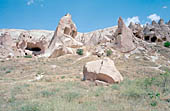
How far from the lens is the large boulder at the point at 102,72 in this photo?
25.1 feet

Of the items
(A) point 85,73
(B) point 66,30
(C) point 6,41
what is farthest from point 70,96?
(C) point 6,41

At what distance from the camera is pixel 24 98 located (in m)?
5.15

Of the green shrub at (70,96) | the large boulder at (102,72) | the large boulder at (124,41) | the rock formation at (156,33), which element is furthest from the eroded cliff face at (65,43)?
the green shrub at (70,96)

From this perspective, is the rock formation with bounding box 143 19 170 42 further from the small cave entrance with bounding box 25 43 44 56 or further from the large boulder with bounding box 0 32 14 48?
the large boulder with bounding box 0 32 14 48

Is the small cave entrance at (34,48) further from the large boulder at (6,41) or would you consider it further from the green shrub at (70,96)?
the green shrub at (70,96)

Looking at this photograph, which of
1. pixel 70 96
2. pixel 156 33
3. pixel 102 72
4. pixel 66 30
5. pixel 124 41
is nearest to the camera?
pixel 70 96

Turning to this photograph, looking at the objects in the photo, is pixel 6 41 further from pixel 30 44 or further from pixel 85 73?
pixel 85 73

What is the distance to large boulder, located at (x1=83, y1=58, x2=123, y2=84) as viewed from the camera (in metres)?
7.66

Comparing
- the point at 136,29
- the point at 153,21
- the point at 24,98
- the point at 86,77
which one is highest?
the point at 153,21

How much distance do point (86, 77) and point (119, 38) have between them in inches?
484

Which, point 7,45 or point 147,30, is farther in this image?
point 147,30

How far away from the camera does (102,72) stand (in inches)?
304

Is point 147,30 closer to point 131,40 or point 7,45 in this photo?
point 131,40

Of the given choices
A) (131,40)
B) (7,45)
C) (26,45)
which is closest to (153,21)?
(131,40)
